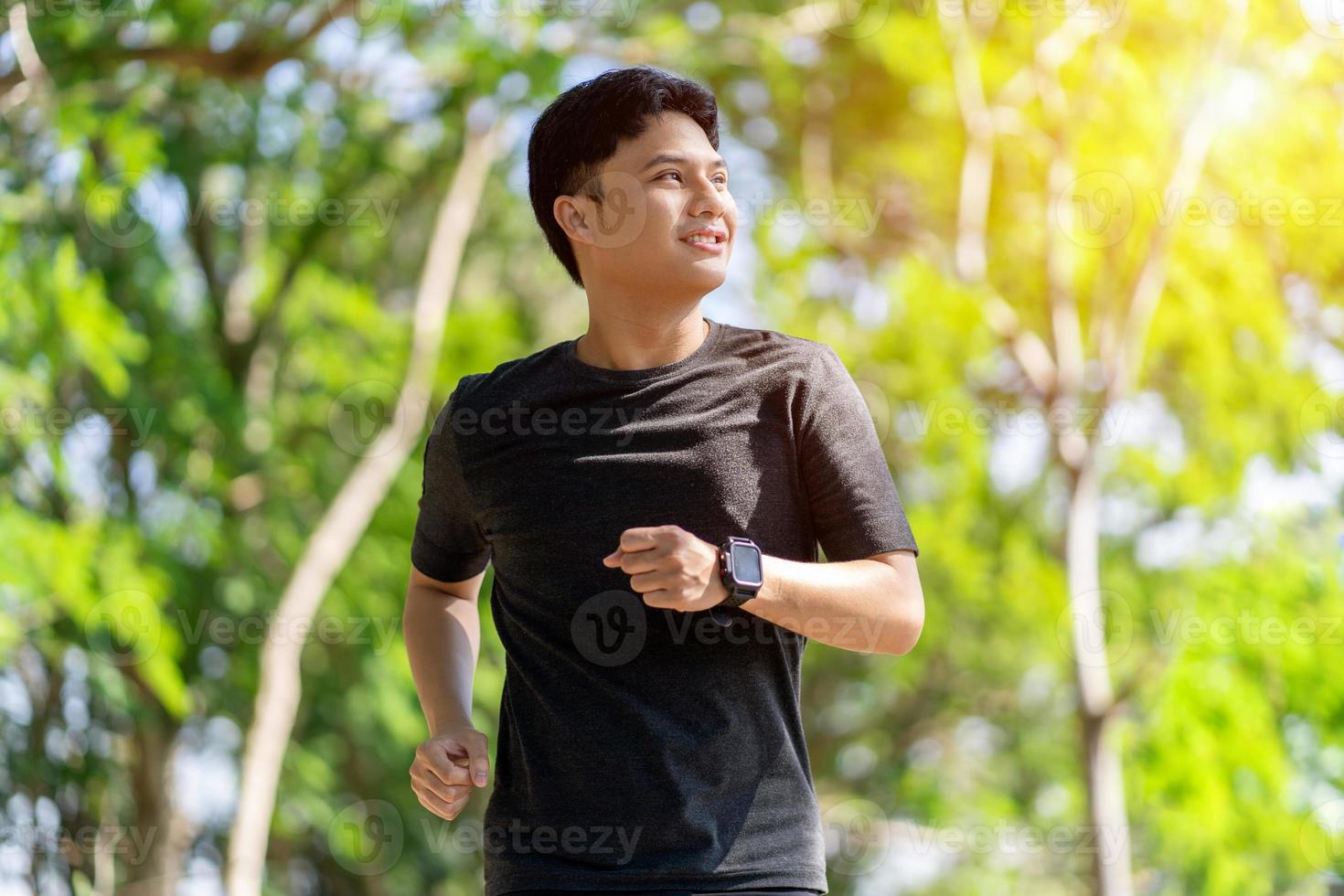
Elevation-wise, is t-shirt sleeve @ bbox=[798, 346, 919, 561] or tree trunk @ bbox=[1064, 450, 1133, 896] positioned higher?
t-shirt sleeve @ bbox=[798, 346, 919, 561]

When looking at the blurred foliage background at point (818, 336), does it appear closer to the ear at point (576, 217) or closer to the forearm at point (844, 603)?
the ear at point (576, 217)

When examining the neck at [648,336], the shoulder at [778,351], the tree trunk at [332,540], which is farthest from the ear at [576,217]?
the tree trunk at [332,540]

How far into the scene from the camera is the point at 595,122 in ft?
6.50

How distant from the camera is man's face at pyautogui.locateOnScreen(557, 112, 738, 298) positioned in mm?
1889

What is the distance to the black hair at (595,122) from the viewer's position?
6.40 feet

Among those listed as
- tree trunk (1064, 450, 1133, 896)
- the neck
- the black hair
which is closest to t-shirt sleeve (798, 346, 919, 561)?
the neck

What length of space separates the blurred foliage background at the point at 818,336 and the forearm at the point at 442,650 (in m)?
4.28

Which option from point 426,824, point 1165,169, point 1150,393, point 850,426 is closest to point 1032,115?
point 1165,169

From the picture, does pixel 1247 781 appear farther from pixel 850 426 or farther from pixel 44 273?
pixel 850 426

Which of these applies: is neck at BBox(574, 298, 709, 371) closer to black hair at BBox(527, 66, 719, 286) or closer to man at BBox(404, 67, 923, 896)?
man at BBox(404, 67, 923, 896)

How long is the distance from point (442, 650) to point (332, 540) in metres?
6.15

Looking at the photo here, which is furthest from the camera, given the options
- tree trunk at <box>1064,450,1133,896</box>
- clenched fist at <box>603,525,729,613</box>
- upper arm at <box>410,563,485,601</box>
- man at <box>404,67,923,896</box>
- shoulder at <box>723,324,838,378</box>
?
tree trunk at <box>1064,450,1133,896</box>

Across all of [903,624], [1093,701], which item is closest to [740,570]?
[903,624]

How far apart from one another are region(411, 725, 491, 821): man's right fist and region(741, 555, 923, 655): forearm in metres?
0.42
